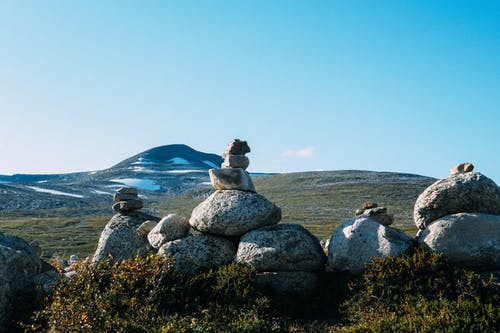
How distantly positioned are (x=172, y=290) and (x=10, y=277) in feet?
15.5

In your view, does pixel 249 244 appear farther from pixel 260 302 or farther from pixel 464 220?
pixel 464 220

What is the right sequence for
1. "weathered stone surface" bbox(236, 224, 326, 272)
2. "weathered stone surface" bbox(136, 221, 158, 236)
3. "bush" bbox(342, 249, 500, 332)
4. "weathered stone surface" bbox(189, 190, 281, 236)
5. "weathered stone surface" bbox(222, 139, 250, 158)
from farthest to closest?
"weathered stone surface" bbox(136, 221, 158, 236), "weathered stone surface" bbox(222, 139, 250, 158), "weathered stone surface" bbox(189, 190, 281, 236), "weathered stone surface" bbox(236, 224, 326, 272), "bush" bbox(342, 249, 500, 332)

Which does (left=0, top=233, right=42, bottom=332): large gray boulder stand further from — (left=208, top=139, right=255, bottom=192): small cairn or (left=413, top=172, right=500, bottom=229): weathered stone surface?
(left=413, top=172, right=500, bottom=229): weathered stone surface

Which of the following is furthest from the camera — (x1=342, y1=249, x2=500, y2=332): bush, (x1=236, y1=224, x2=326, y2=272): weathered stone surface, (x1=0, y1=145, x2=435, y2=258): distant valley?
(x1=0, y1=145, x2=435, y2=258): distant valley

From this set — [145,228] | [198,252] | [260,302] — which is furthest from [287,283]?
[145,228]

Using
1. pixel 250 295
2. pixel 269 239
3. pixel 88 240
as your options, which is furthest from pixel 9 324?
pixel 88 240

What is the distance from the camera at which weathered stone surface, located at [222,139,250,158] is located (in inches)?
742

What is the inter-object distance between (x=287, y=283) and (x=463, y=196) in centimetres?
588

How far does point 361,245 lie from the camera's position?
1520cm

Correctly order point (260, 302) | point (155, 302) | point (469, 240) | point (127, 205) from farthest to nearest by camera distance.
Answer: point (127, 205)
point (469, 240)
point (155, 302)
point (260, 302)

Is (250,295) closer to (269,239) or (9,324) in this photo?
(269,239)

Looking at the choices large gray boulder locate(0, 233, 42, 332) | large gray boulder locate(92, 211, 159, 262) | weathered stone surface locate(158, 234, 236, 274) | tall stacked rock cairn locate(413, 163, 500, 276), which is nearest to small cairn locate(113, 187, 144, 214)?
large gray boulder locate(92, 211, 159, 262)

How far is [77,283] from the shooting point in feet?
47.8

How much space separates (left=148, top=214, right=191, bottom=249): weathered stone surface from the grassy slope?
132ft
